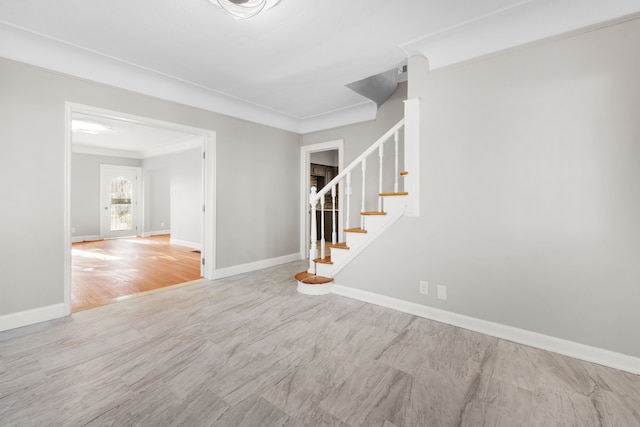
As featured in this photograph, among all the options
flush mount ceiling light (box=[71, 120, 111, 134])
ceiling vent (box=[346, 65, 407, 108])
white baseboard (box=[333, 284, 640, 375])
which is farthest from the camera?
flush mount ceiling light (box=[71, 120, 111, 134])

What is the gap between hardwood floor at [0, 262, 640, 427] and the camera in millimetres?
1418

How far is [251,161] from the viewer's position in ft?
14.0

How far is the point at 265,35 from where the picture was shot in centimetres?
238

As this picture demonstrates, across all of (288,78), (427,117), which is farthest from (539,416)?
(288,78)

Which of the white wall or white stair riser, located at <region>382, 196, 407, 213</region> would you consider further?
the white wall

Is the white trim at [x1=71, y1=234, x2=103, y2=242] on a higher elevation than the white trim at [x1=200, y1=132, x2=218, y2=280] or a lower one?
lower

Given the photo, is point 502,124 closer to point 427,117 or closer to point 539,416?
point 427,117

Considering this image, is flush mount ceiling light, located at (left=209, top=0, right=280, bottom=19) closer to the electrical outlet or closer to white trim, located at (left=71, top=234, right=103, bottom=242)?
the electrical outlet

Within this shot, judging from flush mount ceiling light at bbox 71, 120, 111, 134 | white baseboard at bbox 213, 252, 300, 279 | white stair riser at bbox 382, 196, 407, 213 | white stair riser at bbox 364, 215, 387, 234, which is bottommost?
white baseboard at bbox 213, 252, 300, 279

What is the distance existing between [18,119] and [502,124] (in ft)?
13.6

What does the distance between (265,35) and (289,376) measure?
8.85 feet

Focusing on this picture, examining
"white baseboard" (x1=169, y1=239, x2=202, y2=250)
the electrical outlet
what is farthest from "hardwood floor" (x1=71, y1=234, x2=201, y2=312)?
the electrical outlet

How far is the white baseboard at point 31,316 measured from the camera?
91.9 inches

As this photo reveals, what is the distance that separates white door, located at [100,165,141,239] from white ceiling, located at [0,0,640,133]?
243 inches
